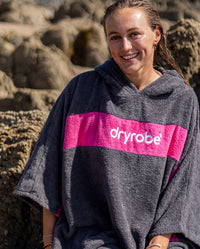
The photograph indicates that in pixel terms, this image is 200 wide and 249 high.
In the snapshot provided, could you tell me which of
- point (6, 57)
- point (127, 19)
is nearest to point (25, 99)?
point (127, 19)

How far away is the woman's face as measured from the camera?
6.45 feet

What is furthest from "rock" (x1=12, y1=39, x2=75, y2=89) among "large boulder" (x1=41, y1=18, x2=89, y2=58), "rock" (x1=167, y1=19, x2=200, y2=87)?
"large boulder" (x1=41, y1=18, x2=89, y2=58)

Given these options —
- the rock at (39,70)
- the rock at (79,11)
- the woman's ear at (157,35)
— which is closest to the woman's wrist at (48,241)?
the woman's ear at (157,35)

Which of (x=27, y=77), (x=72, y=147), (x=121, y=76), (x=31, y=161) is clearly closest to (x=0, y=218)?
(x=31, y=161)

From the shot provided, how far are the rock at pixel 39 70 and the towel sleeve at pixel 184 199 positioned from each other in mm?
3860

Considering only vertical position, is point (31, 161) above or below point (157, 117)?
below

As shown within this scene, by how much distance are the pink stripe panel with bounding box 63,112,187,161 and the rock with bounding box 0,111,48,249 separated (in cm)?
53

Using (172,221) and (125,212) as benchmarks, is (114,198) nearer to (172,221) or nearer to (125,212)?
(125,212)

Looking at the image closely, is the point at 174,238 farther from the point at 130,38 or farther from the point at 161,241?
the point at 130,38

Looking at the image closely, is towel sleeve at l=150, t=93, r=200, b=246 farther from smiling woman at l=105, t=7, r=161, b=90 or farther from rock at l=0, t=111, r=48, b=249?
rock at l=0, t=111, r=48, b=249

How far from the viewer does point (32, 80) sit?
5.68 m

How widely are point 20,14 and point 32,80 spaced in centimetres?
1248

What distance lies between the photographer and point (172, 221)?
197cm

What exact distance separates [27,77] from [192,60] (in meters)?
3.04
